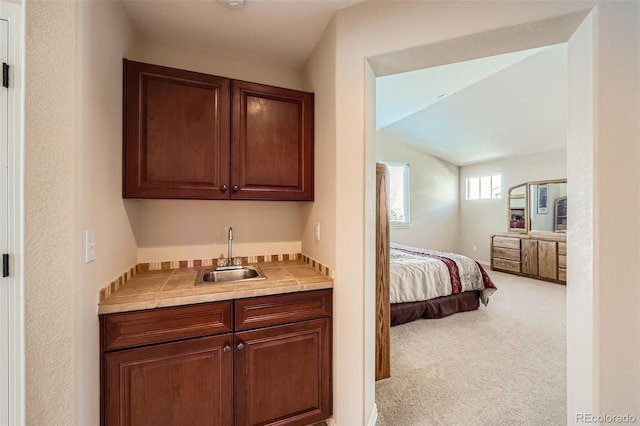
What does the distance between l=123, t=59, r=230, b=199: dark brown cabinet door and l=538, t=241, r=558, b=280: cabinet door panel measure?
5.79 m

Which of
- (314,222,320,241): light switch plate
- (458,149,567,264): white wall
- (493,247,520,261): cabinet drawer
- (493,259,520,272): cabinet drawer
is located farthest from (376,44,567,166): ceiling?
(493,259,520,272): cabinet drawer

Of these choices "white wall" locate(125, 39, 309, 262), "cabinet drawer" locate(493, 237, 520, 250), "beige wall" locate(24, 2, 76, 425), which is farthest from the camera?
"cabinet drawer" locate(493, 237, 520, 250)

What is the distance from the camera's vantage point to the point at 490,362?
7.39 feet

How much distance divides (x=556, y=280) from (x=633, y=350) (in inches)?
180

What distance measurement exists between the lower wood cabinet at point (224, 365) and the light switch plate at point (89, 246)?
31 cm

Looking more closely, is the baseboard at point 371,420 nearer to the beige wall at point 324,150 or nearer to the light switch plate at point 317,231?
the beige wall at point 324,150

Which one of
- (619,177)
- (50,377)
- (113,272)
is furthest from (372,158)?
(50,377)

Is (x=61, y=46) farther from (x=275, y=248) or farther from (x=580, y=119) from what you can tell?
(x=580, y=119)

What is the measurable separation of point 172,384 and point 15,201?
103cm

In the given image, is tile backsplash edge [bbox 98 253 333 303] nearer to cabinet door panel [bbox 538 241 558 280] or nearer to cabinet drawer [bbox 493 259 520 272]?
cabinet door panel [bbox 538 241 558 280]

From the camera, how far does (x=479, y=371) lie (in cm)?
212

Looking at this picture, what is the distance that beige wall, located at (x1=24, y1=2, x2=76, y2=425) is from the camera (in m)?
0.90

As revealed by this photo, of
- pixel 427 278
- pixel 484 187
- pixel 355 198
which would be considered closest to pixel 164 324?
pixel 355 198

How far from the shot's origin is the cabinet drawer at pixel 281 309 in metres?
1.37
